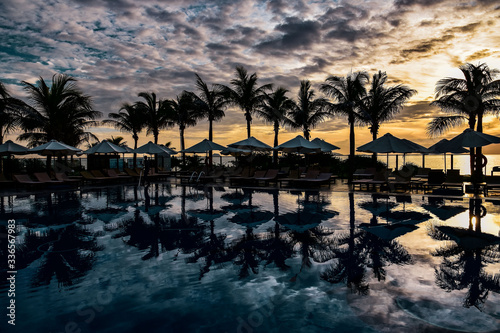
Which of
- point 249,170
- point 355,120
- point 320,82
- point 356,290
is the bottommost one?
point 356,290

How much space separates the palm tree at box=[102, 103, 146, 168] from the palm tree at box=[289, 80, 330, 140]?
629 inches

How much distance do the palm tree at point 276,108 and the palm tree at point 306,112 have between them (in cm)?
60

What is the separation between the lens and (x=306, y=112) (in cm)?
2747

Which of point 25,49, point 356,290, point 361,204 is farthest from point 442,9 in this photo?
point 25,49

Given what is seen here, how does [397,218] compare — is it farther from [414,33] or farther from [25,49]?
[25,49]

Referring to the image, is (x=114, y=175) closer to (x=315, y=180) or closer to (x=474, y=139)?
(x=315, y=180)

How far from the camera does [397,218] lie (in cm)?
951

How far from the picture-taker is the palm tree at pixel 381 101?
22188 mm

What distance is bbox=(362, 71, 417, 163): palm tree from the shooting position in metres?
22.2

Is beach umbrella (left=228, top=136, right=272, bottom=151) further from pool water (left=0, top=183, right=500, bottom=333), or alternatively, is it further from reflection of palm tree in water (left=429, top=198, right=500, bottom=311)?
reflection of palm tree in water (left=429, top=198, right=500, bottom=311)

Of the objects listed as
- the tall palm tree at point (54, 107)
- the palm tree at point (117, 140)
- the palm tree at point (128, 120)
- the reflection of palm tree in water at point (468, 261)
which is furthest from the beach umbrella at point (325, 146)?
the palm tree at point (117, 140)

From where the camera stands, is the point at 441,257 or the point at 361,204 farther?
the point at 361,204

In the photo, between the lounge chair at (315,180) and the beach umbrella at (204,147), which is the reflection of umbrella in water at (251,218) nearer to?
the lounge chair at (315,180)

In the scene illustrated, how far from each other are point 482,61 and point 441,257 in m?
19.1
